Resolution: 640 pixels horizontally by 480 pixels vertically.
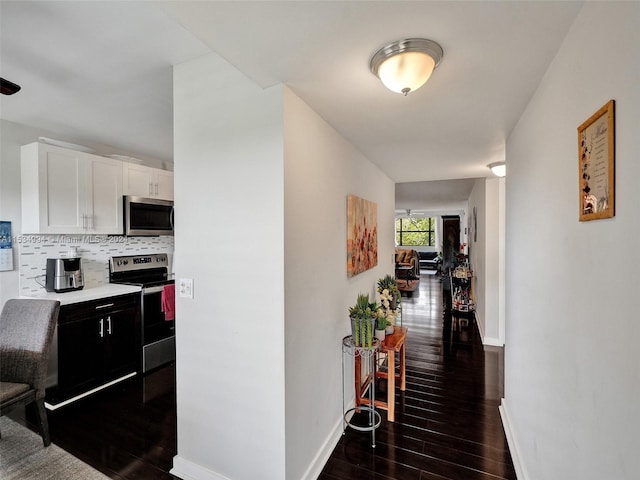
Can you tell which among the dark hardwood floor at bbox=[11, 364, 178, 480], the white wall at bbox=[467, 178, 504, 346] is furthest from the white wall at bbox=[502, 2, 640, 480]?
the white wall at bbox=[467, 178, 504, 346]

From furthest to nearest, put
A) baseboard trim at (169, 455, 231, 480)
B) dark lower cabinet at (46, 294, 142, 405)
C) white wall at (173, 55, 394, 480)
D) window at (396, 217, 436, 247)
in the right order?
window at (396, 217, 436, 247), dark lower cabinet at (46, 294, 142, 405), baseboard trim at (169, 455, 231, 480), white wall at (173, 55, 394, 480)

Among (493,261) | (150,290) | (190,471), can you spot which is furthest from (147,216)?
(493,261)

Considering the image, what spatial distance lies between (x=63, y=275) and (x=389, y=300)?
120 inches

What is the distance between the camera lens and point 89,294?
283 cm

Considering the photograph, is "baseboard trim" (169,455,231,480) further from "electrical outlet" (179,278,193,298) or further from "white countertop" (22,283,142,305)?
"white countertop" (22,283,142,305)

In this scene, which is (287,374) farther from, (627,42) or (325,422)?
(627,42)

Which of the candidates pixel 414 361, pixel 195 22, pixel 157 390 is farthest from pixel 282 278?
pixel 414 361

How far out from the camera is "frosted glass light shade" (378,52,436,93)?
4.01 ft

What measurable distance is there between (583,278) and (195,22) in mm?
1575

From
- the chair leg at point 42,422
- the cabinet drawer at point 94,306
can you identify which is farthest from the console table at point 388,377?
the cabinet drawer at point 94,306

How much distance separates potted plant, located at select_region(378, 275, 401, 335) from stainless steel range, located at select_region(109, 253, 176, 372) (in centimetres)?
222

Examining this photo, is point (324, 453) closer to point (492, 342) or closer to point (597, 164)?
point (597, 164)

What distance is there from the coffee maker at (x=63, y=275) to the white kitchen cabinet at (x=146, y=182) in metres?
0.90

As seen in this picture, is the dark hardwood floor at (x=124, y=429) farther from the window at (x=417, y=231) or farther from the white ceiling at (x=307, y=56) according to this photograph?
the window at (x=417, y=231)
